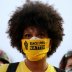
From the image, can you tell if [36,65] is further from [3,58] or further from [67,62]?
[67,62]

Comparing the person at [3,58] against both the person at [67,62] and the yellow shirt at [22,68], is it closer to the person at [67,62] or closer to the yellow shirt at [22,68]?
the person at [67,62]

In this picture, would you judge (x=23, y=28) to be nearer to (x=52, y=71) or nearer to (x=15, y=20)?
(x=15, y=20)

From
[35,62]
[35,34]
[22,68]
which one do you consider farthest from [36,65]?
[35,34]

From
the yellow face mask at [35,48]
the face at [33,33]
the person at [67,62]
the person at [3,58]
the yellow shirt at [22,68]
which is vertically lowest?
the person at [67,62]

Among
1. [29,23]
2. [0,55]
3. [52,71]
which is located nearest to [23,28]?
[29,23]

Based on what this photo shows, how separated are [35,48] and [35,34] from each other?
0.47 feet

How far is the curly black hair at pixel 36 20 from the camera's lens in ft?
9.85

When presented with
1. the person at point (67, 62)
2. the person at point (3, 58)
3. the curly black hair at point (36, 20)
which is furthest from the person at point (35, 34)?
the person at point (67, 62)

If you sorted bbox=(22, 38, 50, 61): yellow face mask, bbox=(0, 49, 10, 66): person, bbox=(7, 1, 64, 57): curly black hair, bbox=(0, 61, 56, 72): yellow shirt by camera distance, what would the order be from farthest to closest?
bbox=(0, 49, 10, 66): person, bbox=(7, 1, 64, 57): curly black hair, bbox=(22, 38, 50, 61): yellow face mask, bbox=(0, 61, 56, 72): yellow shirt

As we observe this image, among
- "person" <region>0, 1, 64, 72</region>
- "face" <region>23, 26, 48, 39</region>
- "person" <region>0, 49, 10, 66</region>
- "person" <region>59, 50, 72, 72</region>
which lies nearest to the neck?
"person" <region>0, 1, 64, 72</region>

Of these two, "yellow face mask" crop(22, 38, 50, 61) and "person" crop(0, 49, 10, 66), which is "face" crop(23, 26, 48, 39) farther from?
"person" crop(0, 49, 10, 66)

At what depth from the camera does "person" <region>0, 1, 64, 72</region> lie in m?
2.81

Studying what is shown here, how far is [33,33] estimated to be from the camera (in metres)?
2.81

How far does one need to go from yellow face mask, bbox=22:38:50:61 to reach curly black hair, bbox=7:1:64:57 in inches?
5.9
